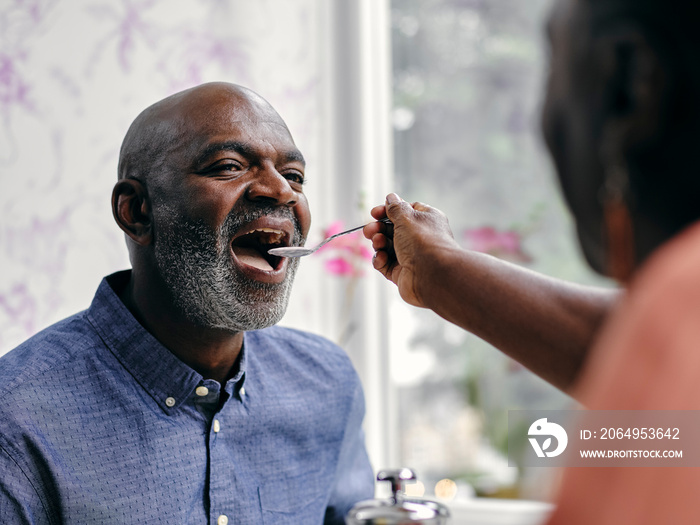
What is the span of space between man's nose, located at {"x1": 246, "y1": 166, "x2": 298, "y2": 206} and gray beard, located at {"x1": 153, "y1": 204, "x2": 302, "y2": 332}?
0.07ft

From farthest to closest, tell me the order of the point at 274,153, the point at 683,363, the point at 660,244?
the point at 274,153 → the point at 660,244 → the point at 683,363

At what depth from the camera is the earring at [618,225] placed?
0.49 m

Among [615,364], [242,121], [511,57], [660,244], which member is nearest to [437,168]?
[511,57]

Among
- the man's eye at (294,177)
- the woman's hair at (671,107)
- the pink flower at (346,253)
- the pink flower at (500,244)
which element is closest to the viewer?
the woman's hair at (671,107)

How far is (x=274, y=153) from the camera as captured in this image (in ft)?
3.87

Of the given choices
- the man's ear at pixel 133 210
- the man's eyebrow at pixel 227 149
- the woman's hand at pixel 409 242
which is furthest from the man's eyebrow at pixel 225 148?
the woman's hand at pixel 409 242

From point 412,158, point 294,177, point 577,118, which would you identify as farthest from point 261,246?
point 412,158

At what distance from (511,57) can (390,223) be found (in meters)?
1.18

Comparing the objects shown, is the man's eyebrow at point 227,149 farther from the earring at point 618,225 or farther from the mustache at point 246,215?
Answer: the earring at point 618,225

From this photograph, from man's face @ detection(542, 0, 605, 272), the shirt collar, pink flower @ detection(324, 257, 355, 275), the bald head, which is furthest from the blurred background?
man's face @ detection(542, 0, 605, 272)

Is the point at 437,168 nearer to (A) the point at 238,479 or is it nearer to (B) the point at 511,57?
(B) the point at 511,57

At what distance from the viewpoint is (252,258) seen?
1.16 m

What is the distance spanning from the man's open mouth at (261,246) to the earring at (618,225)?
71 cm

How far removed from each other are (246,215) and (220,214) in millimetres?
44
